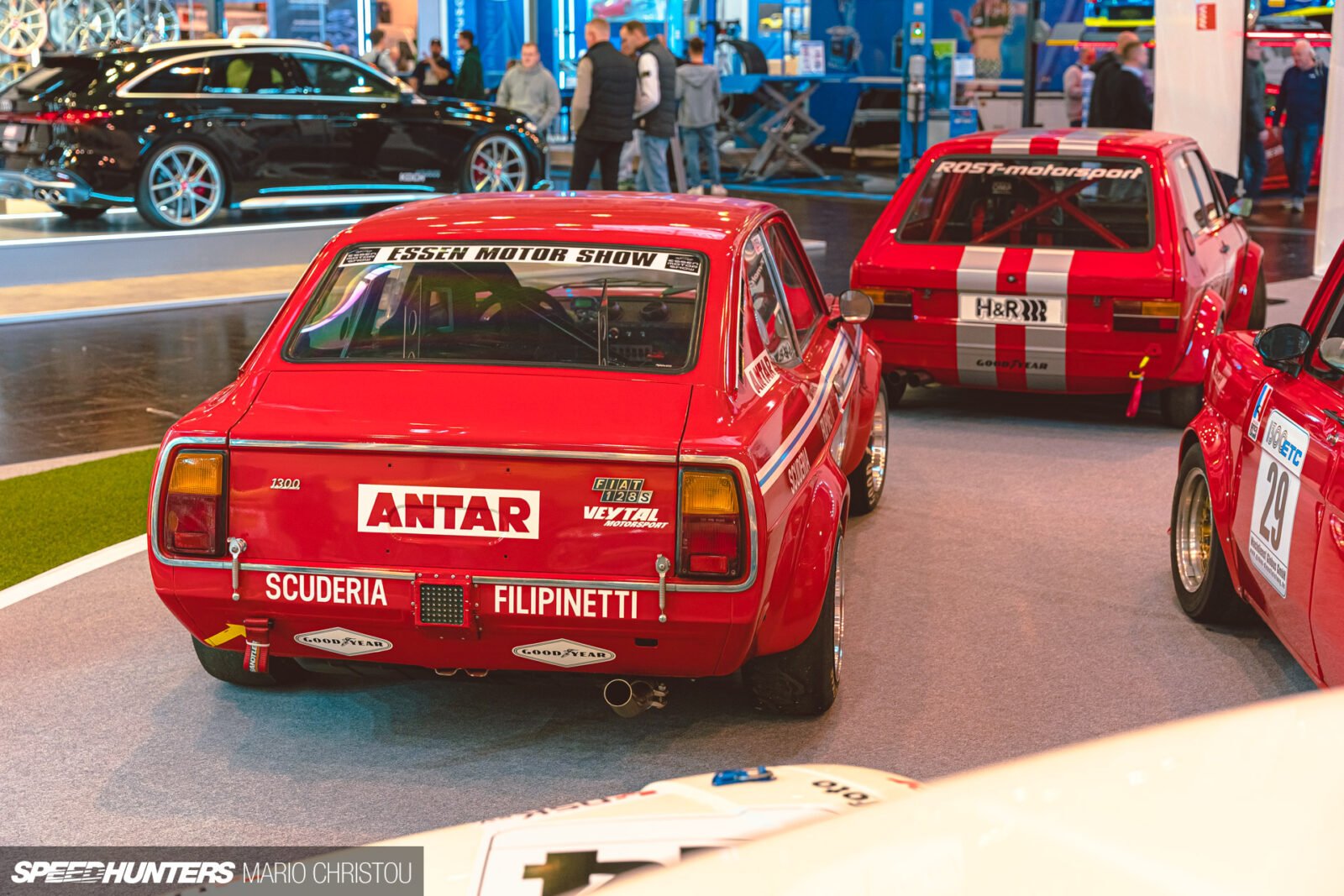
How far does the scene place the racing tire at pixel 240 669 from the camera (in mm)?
4293

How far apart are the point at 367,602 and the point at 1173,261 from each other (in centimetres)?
487

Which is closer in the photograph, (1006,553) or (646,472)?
(646,472)

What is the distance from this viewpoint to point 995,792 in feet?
5.74

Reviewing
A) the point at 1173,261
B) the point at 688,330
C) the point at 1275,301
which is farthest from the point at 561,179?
the point at 688,330

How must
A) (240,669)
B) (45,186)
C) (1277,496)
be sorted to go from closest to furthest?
(1277,496) < (240,669) < (45,186)

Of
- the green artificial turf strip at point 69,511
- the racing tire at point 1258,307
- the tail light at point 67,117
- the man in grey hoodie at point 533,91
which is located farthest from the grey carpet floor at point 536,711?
the man in grey hoodie at point 533,91

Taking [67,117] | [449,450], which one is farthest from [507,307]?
[67,117]

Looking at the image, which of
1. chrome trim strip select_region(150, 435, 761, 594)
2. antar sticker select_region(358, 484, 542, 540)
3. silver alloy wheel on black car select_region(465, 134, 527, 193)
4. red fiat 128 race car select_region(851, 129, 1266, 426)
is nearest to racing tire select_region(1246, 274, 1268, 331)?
red fiat 128 race car select_region(851, 129, 1266, 426)

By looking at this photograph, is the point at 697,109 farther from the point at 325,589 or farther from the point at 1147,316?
the point at 325,589

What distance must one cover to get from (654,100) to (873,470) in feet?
30.4

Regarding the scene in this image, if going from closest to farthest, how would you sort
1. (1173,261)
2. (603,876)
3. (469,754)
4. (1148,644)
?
1. (603,876)
2. (469,754)
3. (1148,644)
4. (1173,261)

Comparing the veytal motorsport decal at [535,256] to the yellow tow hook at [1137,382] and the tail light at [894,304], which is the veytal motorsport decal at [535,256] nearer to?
the tail light at [894,304]

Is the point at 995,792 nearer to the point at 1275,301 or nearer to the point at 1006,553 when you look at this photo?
the point at 1006,553

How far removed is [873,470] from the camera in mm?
6289
